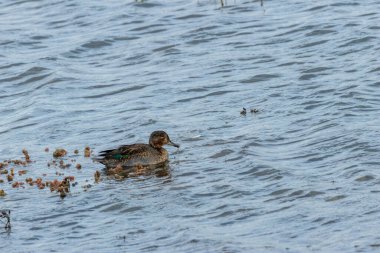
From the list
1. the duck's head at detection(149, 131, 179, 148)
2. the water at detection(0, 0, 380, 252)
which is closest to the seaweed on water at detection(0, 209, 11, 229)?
the water at detection(0, 0, 380, 252)

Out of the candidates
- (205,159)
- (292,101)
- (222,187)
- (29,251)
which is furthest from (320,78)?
(29,251)

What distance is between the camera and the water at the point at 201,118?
10.5m

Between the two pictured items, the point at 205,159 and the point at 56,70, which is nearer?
the point at 205,159

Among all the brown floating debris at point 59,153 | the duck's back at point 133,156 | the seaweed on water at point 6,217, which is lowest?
the duck's back at point 133,156

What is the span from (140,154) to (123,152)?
0.27 metres

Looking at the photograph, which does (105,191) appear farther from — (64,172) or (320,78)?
(320,78)

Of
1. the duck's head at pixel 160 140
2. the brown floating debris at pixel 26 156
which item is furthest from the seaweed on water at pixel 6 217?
the duck's head at pixel 160 140

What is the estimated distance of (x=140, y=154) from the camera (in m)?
13.6

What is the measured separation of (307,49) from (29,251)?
973cm

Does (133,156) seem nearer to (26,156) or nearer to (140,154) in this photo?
(140,154)

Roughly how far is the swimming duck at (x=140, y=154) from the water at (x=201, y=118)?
21 cm

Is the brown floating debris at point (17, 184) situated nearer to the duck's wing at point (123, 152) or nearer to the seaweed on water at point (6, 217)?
the duck's wing at point (123, 152)

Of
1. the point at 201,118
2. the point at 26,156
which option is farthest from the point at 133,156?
the point at 201,118

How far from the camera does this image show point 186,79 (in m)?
17.6
